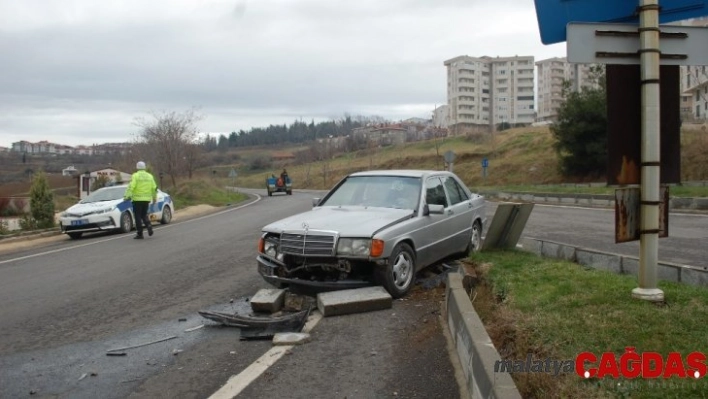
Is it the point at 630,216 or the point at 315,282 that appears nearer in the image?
the point at 630,216

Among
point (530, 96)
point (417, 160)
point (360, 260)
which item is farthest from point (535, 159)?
point (530, 96)

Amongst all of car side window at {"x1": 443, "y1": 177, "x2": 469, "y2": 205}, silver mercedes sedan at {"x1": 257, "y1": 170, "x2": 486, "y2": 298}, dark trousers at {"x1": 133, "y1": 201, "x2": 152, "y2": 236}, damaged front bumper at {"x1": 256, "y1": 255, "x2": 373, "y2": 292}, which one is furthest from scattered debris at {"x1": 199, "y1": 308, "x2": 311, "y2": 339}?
dark trousers at {"x1": 133, "y1": 201, "x2": 152, "y2": 236}

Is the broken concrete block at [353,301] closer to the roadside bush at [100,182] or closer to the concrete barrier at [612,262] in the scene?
the concrete barrier at [612,262]

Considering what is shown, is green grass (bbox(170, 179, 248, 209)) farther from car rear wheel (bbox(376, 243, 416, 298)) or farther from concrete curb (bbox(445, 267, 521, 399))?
concrete curb (bbox(445, 267, 521, 399))

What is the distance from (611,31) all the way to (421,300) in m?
3.42

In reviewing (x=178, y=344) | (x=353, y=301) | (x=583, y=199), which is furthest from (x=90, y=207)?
(x=583, y=199)

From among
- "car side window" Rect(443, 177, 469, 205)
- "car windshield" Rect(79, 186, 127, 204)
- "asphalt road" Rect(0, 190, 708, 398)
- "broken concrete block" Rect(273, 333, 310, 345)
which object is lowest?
"asphalt road" Rect(0, 190, 708, 398)

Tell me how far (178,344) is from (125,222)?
38.8ft

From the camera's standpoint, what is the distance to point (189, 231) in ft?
51.9

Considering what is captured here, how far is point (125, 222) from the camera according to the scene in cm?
1619

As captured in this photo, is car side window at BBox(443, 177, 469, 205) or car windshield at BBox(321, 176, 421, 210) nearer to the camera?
car windshield at BBox(321, 176, 421, 210)

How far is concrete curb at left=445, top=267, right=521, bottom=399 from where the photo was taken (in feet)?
10.7

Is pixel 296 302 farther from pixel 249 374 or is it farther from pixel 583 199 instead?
pixel 583 199

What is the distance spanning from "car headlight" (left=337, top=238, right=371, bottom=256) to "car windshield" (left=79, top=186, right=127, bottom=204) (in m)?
12.0
